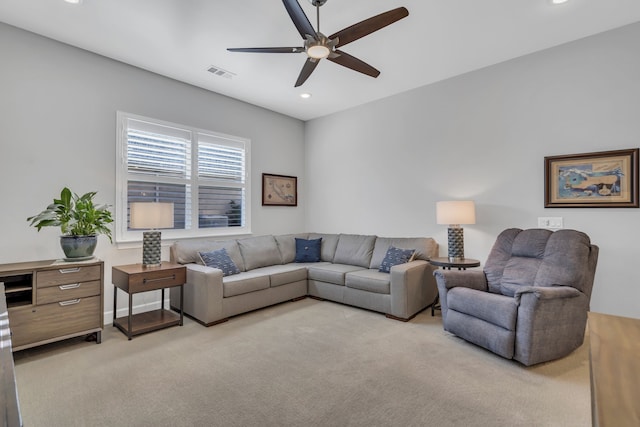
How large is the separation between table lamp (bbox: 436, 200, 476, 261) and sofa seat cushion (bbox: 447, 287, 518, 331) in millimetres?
758

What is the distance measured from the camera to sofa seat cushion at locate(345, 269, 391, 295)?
3.69 m

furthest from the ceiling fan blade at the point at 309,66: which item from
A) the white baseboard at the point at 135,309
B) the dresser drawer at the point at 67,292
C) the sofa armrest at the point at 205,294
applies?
the white baseboard at the point at 135,309

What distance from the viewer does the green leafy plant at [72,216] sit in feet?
9.33

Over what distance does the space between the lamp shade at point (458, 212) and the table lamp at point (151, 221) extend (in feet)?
10.1

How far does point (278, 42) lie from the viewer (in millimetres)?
3207

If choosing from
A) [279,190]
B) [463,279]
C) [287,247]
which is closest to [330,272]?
[287,247]

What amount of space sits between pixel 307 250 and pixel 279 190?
1.20 m

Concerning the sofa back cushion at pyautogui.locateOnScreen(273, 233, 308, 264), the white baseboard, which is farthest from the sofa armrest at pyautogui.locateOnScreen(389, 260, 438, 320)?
the white baseboard

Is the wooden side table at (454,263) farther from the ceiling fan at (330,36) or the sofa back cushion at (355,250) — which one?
the ceiling fan at (330,36)

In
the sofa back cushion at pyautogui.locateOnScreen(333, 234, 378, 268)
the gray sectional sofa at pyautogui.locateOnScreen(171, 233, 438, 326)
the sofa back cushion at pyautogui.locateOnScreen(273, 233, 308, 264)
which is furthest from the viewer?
the sofa back cushion at pyautogui.locateOnScreen(273, 233, 308, 264)

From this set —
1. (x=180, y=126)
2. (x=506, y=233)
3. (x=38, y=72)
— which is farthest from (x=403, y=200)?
(x=38, y=72)

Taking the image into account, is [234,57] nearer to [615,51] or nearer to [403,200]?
[403,200]

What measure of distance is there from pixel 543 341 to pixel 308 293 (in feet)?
9.27

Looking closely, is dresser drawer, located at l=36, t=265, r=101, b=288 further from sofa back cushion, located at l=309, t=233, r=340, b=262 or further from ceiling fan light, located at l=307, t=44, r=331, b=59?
sofa back cushion, located at l=309, t=233, r=340, b=262
